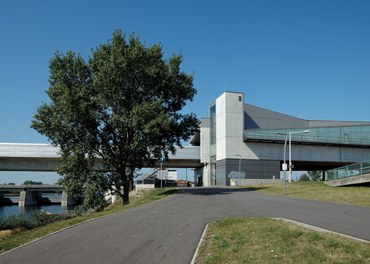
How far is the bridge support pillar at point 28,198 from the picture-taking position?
10251 centimetres

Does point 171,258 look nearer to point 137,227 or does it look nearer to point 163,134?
point 137,227

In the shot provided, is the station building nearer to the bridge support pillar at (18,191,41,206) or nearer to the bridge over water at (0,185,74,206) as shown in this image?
the bridge over water at (0,185,74,206)

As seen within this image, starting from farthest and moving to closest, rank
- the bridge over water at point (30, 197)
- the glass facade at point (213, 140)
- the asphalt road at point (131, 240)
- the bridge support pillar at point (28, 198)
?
the bridge over water at point (30, 197)
the bridge support pillar at point (28, 198)
the glass facade at point (213, 140)
the asphalt road at point (131, 240)

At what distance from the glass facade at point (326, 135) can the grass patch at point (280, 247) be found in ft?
195

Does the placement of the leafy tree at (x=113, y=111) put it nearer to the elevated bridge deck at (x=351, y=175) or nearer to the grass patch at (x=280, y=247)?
the elevated bridge deck at (x=351, y=175)

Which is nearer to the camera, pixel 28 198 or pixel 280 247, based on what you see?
pixel 280 247

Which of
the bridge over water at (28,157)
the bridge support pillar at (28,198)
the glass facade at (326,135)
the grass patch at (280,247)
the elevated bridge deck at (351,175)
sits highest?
the glass facade at (326,135)

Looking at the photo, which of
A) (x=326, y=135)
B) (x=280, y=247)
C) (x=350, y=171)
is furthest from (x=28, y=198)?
(x=280, y=247)

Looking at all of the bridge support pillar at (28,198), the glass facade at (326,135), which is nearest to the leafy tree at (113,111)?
the glass facade at (326,135)

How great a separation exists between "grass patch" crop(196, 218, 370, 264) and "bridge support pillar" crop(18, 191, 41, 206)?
4076 inches

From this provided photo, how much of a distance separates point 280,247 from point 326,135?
6904 centimetres

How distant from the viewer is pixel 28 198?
10675 centimetres

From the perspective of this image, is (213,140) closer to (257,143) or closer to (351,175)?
(257,143)

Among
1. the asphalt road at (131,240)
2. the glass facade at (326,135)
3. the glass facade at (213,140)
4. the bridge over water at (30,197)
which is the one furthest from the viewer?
the bridge over water at (30,197)
